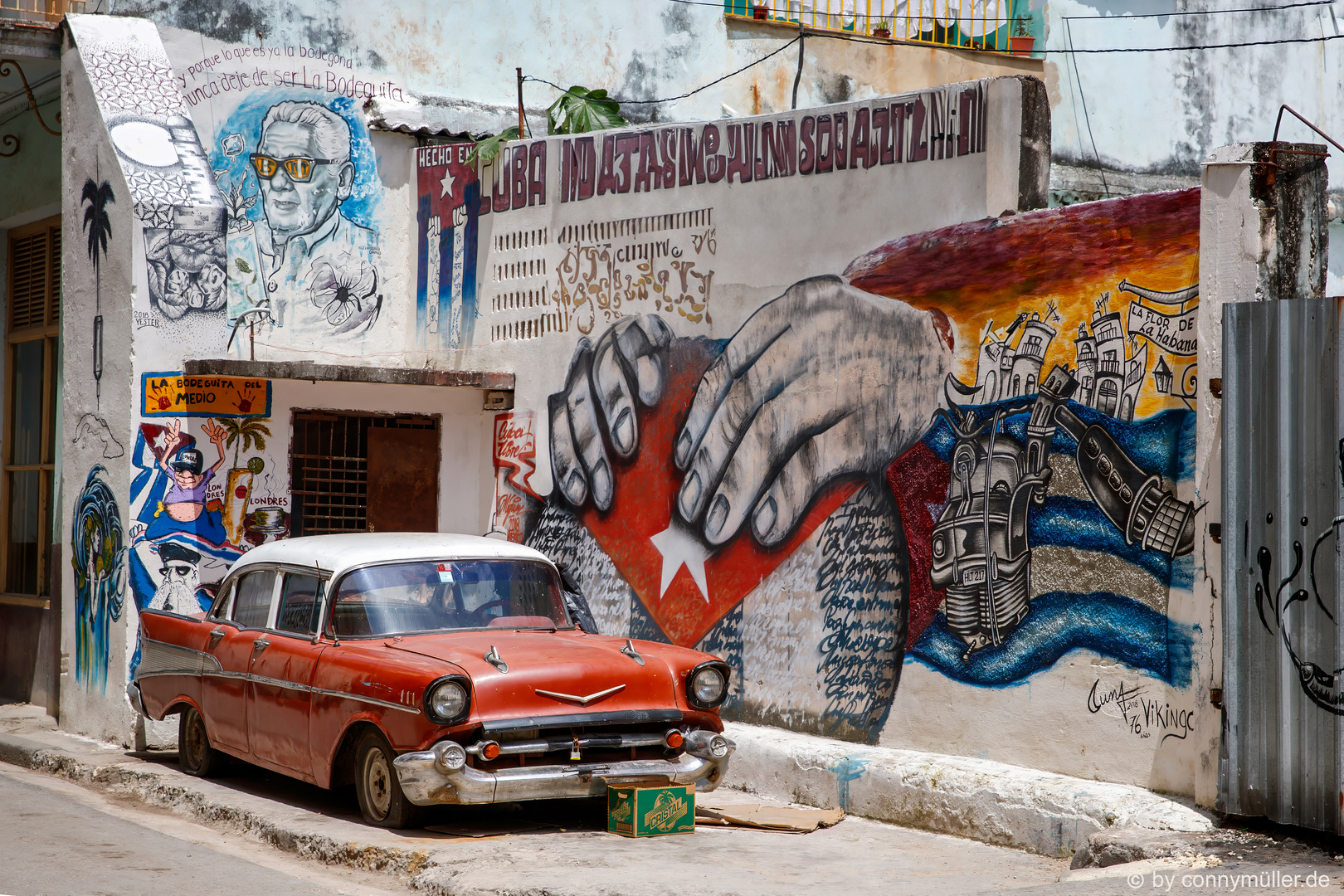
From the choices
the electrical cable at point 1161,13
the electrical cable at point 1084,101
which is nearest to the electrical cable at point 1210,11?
the electrical cable at point 1161,13

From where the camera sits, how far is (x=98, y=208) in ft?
33.1

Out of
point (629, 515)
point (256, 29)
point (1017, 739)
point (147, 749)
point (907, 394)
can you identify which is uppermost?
point (256, 29)

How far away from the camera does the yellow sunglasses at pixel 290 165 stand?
11172mm

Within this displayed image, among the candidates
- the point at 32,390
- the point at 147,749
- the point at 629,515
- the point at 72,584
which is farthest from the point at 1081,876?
the point at 32,390

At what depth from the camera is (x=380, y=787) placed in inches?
272

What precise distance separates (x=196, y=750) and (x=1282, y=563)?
6.22m

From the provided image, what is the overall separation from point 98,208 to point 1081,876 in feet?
26.4

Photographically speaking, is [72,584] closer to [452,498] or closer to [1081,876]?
[452,498]

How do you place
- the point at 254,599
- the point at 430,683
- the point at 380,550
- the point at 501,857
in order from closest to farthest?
the point at 501,857, the point at 430,683, the point at 380,550, the point at 254,599

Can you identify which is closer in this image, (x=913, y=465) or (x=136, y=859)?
(x=136, y=859)

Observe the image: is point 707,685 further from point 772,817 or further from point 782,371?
point 782,371

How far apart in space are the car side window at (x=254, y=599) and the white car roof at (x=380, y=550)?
0.10m

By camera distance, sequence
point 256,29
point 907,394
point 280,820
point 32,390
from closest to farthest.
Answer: point 280,820
point 907,394
point 256,29
point 32,390

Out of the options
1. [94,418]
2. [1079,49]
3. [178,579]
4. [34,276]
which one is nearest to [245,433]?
[94,418]
